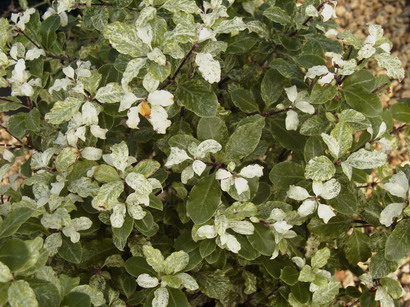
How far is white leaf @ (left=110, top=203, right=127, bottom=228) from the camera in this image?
1.11m

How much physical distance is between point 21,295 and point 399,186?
33.9 inches

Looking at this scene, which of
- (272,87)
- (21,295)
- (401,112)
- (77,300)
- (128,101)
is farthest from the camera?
(401,112)

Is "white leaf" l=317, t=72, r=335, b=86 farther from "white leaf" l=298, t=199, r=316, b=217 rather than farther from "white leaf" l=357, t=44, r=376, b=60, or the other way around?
"white leaf" l=298, t=199, r=316, b=217

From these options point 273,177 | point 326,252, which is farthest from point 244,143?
point 326,252

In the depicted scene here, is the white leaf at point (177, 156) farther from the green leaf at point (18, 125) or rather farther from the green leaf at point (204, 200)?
the green leaf at point (18, 125)

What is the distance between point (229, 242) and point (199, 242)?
124 mm

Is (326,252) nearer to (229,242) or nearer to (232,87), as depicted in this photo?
(229,242)

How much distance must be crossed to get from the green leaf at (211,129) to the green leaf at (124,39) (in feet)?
0.77

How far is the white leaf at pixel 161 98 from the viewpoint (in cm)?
107

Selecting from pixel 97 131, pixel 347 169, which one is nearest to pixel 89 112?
pixel 97 131

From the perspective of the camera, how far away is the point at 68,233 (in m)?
1.17

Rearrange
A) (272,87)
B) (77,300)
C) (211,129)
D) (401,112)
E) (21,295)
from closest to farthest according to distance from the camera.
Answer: (21,295), (77,300), (211,129), (272,87), (401,112)

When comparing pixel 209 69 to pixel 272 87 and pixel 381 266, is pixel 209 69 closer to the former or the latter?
pixel 272 87

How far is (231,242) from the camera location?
3.81 ft
